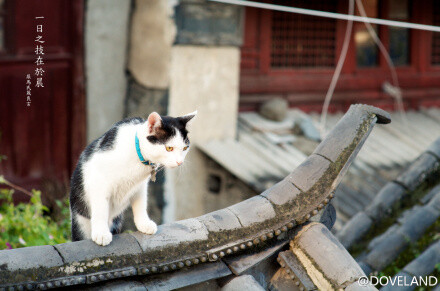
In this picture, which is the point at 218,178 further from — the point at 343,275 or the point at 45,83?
the point at 343,275

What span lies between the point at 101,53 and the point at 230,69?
145 centimetres

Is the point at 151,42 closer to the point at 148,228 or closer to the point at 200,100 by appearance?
the point at 200,100

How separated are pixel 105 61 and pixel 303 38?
2.80 meters

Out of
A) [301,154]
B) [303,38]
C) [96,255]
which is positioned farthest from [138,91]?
[96,255]

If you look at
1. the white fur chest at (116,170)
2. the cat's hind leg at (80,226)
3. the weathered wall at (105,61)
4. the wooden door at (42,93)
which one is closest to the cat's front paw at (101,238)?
the white fur chest at (116,170)

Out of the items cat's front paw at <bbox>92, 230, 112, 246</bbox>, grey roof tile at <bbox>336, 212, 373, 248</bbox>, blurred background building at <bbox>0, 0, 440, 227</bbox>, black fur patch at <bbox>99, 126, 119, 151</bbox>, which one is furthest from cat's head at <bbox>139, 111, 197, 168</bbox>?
blurred background building at <bbox>0, 0, 440, 227</bbox>

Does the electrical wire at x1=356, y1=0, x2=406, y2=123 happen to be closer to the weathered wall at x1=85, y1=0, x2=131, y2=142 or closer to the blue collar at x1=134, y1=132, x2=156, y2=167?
the weathered wall at x1=85, y1=0, x2=131, y2=142

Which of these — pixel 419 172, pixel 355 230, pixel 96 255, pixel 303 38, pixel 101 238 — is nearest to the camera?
pixel 96 255

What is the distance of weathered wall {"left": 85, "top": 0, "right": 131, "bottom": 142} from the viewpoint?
721 cm

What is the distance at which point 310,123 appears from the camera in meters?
8.27

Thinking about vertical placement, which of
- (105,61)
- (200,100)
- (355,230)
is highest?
(105,61)

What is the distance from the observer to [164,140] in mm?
2693

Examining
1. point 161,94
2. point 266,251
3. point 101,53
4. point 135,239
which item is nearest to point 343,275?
point 266,251

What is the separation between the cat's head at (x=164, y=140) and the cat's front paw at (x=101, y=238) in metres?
0.41
